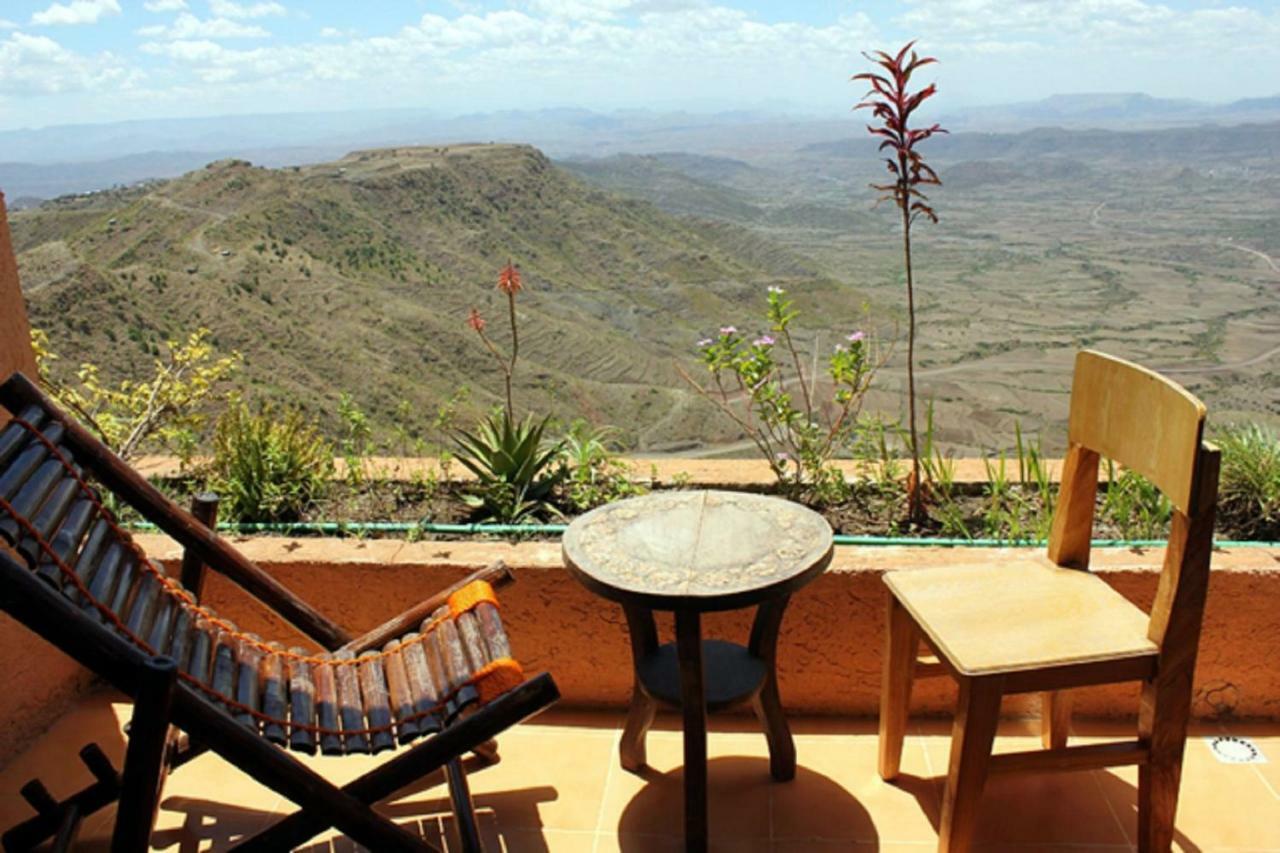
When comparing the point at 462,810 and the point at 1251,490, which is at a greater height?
the point at 1251,490

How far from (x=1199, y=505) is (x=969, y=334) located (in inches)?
2206

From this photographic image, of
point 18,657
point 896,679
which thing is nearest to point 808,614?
point 896,679

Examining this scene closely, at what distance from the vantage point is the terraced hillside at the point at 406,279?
1259 inches

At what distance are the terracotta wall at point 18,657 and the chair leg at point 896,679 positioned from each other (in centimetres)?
210

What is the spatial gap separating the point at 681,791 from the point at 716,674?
1.07 ft

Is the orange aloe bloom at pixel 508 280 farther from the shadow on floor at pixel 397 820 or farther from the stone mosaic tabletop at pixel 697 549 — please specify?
the shadow on floor at pixel 397 820

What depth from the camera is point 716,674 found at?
7.63ft

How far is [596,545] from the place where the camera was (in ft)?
7.20

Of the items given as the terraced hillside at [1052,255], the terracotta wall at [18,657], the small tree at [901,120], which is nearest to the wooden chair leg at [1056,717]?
the small tree at [901,120]

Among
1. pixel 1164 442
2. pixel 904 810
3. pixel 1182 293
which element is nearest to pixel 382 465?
pixel 904 810

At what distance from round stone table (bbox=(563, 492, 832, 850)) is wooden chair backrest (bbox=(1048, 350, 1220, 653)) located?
60 cm

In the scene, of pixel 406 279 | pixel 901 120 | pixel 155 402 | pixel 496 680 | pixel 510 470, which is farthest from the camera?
pixel 406 279

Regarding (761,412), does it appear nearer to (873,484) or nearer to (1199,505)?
(873,484)

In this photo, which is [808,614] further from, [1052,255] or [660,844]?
[1052,255]
